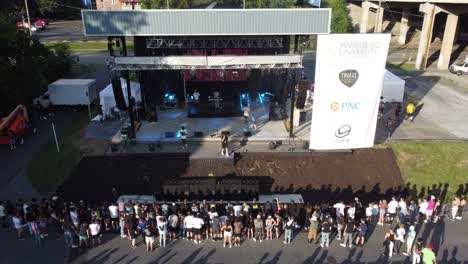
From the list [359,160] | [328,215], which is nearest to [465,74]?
[359,160]

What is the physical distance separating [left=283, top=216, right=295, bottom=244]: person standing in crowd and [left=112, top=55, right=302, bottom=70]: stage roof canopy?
952 centimetres

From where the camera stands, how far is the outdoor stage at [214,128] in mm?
22719

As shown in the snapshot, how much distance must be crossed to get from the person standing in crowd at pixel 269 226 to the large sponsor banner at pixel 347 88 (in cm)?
627

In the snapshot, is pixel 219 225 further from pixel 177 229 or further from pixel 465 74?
pixel 465 74

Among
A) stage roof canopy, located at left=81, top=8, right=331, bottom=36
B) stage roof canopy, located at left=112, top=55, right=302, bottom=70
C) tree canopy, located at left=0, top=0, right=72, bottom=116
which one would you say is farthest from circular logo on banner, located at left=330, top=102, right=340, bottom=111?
tree canopy, located at left=0, top=0, right=72, bottom=116

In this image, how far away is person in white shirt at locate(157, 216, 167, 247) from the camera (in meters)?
13.8

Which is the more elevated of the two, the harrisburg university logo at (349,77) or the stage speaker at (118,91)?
the harrisburg university logo at (349,77)

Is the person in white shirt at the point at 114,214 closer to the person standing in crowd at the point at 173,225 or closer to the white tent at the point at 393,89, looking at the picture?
the person standing in crowd at the point at 173,225

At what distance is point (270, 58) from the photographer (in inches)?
819

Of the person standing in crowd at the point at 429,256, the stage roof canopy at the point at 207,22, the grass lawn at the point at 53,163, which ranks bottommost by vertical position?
the grass lawn at the point at 53,163

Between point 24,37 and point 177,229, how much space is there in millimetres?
20485

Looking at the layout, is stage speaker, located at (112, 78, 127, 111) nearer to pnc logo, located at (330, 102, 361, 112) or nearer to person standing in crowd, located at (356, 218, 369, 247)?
pnc logo, located at (330, 102, 361, 112)

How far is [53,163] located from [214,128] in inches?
371

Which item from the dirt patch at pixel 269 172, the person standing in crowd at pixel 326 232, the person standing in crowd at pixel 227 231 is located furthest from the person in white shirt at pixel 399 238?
the person standing in crowd at pixel 227 231
